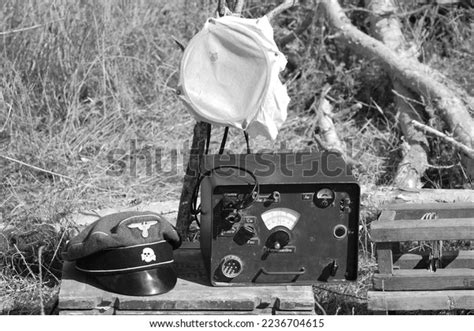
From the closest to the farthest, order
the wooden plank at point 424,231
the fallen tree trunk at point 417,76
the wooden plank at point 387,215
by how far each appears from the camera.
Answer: the wooden plank at point 424,231, the wooden plank at point 387,215, the fallen tree trunk at point 417,76

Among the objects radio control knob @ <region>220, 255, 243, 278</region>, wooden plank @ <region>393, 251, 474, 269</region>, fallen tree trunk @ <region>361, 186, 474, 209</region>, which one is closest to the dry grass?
fallen tree trunk @ <region>361, 186, 474, 209</region>

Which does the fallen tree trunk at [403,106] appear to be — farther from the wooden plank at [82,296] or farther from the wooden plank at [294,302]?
the wooden plank at [82,296]

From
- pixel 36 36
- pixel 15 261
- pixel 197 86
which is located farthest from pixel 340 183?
pixel 36 36

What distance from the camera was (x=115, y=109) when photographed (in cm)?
561

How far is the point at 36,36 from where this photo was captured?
18.2ft

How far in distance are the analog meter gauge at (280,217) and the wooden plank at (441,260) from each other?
2.19ft

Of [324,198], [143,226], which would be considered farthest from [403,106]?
[143,226]

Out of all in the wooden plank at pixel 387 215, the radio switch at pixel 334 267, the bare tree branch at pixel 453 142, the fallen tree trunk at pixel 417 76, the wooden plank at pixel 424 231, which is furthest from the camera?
the fallen tree trunk at pixel 417 76

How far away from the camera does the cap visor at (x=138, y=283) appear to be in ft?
10.8

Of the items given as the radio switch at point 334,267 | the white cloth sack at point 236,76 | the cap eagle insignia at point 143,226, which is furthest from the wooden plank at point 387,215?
the cap eagle insignia at point 143,226

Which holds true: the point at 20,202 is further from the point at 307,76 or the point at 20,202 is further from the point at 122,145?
the point at 307,76

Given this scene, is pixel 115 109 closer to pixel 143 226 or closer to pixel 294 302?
pixel 143 226

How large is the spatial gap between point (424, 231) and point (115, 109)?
8.96ft
